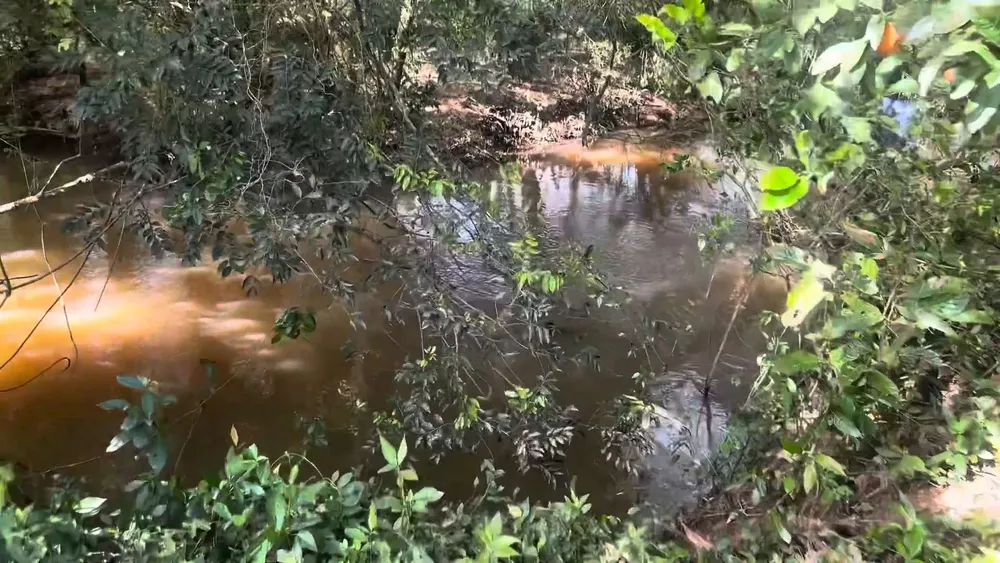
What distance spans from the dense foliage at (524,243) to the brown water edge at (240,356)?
19cm

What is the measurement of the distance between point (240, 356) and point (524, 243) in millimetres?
1604

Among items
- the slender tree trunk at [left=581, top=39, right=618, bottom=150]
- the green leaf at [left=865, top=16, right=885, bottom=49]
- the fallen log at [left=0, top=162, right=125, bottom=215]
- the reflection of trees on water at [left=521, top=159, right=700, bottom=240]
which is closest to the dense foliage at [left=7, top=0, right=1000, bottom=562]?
the green leaf at [left=865, top=16, right=885, bottom=49]

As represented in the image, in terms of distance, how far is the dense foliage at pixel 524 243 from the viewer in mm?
838

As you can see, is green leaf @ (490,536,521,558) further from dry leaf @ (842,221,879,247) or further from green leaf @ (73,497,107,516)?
dry leaf @ (842,221,879,247)

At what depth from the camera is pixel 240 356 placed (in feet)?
9.04

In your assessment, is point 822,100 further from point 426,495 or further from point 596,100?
point 596,100

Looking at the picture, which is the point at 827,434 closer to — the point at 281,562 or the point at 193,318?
the point at 281,562

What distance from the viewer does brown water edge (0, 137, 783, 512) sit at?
2.27 metres

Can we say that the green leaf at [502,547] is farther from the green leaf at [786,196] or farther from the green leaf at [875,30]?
the green leaf at [875,30]

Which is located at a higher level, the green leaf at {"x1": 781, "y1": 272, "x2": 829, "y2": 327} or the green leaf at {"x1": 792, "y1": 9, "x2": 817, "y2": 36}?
the green leaf at {"x1": 792, "y1": 9, "x2": 817, "y2": 36}

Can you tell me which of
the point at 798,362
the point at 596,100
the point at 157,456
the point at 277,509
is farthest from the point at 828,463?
the point at 596,100

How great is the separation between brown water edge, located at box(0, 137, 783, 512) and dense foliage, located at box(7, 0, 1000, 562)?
7.5 inches

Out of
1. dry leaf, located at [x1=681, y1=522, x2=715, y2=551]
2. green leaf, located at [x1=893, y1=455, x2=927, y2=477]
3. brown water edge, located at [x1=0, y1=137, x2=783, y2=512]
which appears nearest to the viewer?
green leaf, located at [x1=893, y1=455, x2=927, y2=477]

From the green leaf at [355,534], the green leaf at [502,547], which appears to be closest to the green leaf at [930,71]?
the green leaf at [502,547]
